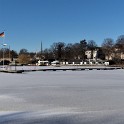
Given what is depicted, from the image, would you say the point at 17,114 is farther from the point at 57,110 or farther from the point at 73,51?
the point at 73,51

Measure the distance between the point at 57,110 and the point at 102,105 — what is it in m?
1.96

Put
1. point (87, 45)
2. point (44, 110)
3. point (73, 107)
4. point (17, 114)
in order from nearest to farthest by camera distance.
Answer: point (17, 114), point (44, 110), point (73, 107), point (87, 45)

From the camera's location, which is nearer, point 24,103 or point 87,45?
point 24,103

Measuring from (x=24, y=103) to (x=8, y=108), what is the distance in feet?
4.60

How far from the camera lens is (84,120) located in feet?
29.8

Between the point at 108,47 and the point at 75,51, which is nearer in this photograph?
the point at 108,47

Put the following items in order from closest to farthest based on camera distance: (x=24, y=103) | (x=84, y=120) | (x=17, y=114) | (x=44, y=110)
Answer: (x=84, y=120) → (x=17, y=114) → (x=44, y=110) → (x=24, y=103)

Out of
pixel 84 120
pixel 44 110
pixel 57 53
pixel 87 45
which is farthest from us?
pixel 87 45

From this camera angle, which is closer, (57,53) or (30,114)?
(30,114)

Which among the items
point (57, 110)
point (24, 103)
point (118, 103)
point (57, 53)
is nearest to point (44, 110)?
point (57, 110)

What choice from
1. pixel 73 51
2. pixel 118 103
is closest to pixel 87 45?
pixel 73 51

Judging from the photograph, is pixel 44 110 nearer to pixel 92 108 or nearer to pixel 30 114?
pixel 30 114

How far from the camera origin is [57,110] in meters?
10.8

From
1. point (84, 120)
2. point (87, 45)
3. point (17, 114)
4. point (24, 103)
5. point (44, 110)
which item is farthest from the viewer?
point (87, 45)
